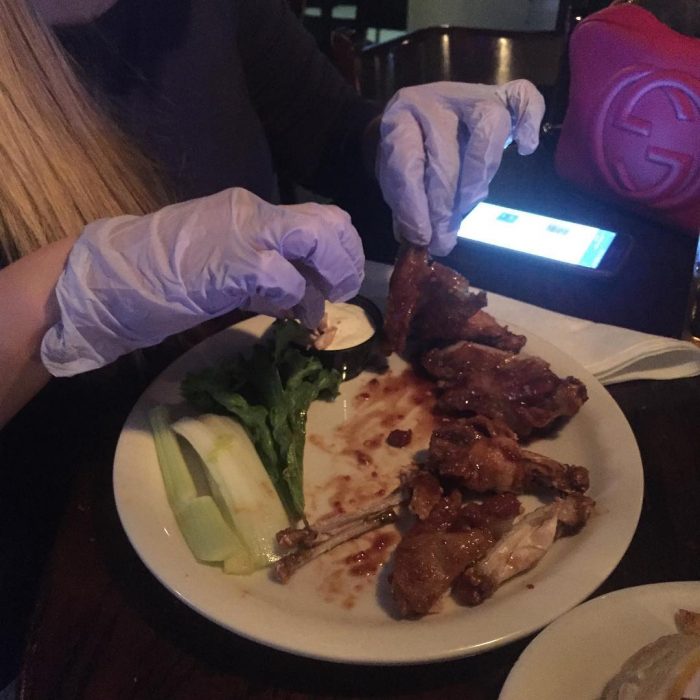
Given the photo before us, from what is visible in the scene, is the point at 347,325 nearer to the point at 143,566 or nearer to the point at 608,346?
the point at 608,346

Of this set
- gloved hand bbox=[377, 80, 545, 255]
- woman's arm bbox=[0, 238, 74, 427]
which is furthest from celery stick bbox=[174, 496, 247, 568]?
gloved hand bbox=[377, 80, 545, 255]

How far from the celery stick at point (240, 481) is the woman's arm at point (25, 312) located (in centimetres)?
30

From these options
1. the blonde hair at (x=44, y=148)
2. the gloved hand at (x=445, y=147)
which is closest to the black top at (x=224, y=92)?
the blonde hair at (x=44, y=148)

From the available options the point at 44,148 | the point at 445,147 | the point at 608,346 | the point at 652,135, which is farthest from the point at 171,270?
the point at 652,135

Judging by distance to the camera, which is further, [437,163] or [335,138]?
[335,138]

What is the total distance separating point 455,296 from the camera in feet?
4.89

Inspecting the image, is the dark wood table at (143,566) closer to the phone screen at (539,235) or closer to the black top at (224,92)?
the phone screen at (539,235)

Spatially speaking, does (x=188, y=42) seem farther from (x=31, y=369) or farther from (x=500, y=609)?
(x=500, y=609)

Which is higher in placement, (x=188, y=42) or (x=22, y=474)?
(x=188, y=42)

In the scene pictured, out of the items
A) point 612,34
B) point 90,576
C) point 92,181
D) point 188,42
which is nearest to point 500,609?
point 90,576

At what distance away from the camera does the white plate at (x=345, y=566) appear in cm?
89

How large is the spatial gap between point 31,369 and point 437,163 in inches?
34.1

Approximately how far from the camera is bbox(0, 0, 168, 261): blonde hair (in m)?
1.26

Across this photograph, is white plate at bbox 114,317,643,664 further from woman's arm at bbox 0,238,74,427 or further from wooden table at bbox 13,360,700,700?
woman's arm at bbox 0,238,74,427
